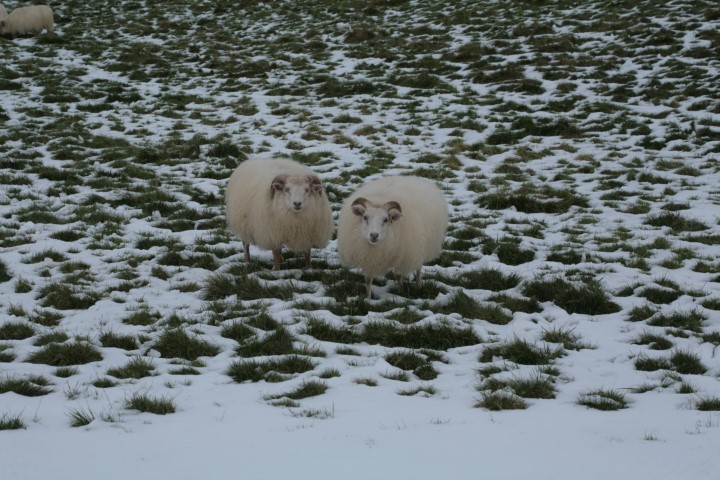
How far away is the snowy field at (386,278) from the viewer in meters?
3.80

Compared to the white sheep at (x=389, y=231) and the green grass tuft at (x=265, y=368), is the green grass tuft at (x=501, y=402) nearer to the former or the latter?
the green grass tuft at (x=265, y=368)

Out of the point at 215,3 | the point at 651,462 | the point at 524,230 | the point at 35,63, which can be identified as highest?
the point at 215,3

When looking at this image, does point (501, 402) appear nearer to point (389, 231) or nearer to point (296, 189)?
point (389, 231)

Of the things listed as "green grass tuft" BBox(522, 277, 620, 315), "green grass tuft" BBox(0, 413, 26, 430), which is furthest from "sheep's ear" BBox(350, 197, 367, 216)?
"green grass tuft" BBox(0, 413, 26, 430)

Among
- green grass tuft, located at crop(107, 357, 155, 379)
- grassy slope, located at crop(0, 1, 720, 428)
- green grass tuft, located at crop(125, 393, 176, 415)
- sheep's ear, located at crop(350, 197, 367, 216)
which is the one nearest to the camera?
green grass tuft, located at crop(125, 393, 176, 415)

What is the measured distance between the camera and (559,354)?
539 centimetres

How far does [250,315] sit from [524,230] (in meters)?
4.54

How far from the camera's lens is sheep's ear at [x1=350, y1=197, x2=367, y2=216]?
269 inches

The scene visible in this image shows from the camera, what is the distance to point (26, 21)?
24234 mm

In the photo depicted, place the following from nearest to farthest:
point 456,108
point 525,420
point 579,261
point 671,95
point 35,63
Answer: point 525,420
point 579,261
point 671,95
point 456,108
point 35,63

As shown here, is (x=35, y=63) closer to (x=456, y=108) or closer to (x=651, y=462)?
(x=456, y=108)

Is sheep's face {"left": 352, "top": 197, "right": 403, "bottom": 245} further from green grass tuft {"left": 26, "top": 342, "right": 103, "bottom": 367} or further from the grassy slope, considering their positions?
green grass tuft {"left": 26, "top": 342, "right": 103, "bottom": 367}

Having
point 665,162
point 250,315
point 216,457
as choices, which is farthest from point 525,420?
point 665,162

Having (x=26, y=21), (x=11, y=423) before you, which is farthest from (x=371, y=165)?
(x=26, y=21)
